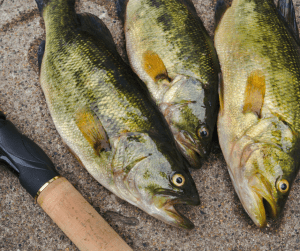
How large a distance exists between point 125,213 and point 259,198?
1120mm

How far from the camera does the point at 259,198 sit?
194 centimetres

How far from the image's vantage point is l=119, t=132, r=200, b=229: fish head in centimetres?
182

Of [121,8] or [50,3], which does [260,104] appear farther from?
[50,3]

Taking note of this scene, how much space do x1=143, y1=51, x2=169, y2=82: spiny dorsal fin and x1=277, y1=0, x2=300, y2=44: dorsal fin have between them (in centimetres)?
136

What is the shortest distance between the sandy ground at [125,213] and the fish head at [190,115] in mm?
277

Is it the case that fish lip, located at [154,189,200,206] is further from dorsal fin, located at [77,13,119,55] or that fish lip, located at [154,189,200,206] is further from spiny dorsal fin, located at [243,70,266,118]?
dorsal fin, located at [77,13,119,55]

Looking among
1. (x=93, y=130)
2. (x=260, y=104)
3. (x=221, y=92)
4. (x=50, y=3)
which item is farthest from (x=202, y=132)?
(x=50, y=3)

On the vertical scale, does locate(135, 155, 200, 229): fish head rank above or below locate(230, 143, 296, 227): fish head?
above

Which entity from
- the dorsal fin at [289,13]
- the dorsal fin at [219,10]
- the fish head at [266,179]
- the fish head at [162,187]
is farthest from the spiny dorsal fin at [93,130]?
the dorsal fin at [289,13]

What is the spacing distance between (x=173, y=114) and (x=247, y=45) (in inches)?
36.7

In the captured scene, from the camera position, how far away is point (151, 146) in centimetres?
187

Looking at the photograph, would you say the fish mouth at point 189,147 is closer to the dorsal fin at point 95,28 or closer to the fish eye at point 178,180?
the fish eye at point 178,180

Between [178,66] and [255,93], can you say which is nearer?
[255,93]

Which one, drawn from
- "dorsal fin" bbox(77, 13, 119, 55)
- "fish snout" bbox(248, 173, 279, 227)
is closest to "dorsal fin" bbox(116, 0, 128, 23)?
"dorsal fin" bbox(77, 13, 119, 55)
